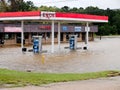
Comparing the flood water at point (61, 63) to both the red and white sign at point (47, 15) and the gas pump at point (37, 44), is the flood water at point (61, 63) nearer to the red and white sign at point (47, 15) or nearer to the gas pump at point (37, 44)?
the gas pump at point (37, 44)

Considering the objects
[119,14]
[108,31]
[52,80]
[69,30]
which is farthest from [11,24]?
[119,14]

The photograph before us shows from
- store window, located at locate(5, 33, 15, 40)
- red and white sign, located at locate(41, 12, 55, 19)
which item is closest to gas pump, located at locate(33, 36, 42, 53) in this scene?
red and white sign, located at locate(41, 12, 55, 19)

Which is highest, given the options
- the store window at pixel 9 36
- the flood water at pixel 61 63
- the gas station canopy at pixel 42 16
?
the gas station canopy at pixel 42 16

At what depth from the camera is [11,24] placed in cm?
6931

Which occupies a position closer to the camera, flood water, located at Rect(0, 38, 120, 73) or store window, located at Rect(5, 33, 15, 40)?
flood water, located at Rect(0, 38, 120, 73)

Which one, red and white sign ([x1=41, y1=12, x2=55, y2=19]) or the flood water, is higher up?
red and white sign ([x1=41, y1=12, x2=55, y2=19])

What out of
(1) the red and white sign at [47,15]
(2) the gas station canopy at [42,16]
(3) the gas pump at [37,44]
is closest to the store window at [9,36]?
(2) the gas station canopy at [42,16]

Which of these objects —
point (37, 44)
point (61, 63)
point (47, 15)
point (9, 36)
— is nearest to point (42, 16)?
point (47, 15)

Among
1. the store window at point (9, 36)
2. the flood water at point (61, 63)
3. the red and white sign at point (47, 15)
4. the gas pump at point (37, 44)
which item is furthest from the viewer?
the store window at point (9, 36)

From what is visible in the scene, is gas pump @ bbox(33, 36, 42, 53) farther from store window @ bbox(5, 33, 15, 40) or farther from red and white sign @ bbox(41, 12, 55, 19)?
store window @ bbox(5, 33, 15, 40)

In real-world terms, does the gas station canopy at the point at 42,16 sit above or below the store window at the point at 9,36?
above

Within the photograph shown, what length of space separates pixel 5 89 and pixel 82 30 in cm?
7395

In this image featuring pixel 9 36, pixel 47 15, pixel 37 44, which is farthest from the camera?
pixel 9 36

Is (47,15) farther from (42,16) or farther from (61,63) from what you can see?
(61,63)
